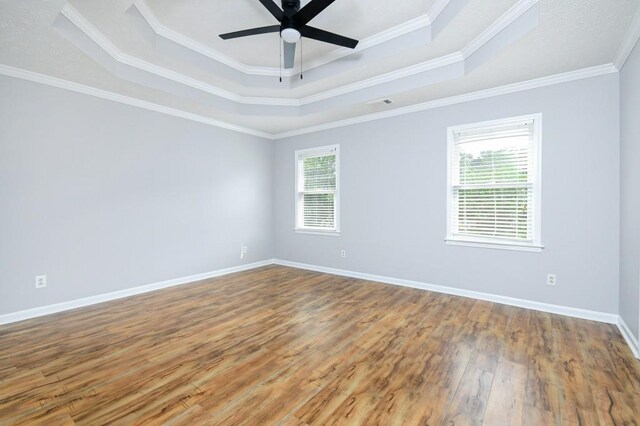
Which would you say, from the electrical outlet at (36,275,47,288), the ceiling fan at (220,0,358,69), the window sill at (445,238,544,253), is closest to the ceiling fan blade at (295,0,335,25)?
the ceiling fan at (220,0,358,69)

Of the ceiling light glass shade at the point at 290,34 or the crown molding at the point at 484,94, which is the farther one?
the crown molding at the point at 484,94

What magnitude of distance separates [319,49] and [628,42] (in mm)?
2869

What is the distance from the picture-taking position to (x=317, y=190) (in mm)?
5340

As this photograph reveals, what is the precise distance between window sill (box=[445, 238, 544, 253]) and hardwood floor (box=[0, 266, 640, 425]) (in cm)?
70

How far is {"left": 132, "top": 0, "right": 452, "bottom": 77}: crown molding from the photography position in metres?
2.75

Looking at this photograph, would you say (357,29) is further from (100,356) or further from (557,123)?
(100,356)

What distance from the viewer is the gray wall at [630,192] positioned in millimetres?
2373

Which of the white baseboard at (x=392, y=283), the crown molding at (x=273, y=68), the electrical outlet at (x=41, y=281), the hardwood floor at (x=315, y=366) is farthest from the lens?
the electrical outlet at (x=41, y=281)

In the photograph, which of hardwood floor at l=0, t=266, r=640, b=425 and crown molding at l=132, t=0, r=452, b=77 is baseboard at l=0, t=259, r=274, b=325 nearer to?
hardwood floor at l=0, t=266, r=640, b=425

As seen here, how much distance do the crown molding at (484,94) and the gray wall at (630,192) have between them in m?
0.24

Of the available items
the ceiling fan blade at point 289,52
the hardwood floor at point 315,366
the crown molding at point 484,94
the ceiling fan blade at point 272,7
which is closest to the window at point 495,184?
the crown molding at point 484,94

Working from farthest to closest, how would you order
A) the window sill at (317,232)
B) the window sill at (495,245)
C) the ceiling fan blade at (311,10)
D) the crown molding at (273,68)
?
the window sill at (317,232), the window sill at (495,245), the crown molding at (273,68), the ceiling fan blade at (311,10)

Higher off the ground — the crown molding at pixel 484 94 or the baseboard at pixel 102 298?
the crown molding at pixel 484 94

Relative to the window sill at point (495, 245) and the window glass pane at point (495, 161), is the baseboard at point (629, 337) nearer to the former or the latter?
the window sill at point (495, 245)
